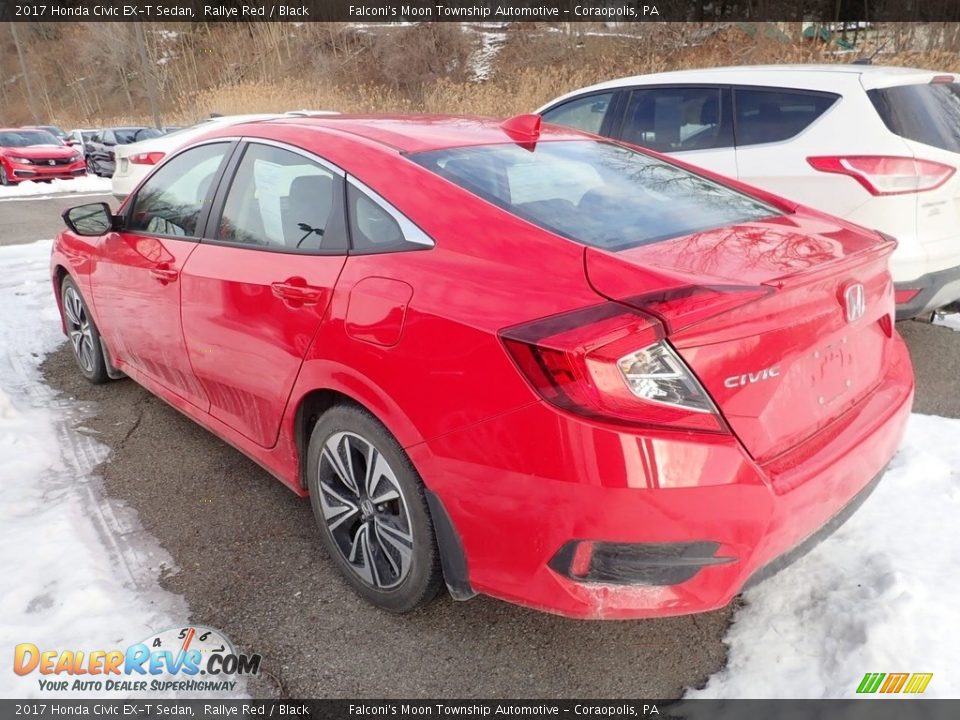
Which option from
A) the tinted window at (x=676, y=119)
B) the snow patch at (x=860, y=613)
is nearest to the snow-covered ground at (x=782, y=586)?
the snow patch at (x=860, y=613)

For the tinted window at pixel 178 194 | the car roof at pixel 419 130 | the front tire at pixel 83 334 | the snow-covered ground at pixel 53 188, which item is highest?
the car roof at pixel 419 130

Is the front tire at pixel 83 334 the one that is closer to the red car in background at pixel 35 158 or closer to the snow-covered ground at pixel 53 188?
the snow-covered ground at pixel 53 188

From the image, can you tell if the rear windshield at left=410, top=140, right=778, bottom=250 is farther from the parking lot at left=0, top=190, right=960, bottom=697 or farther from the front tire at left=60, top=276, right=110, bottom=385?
the front tire at left=60, top=276, right=110, bottom=385

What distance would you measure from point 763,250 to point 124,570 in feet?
8.00

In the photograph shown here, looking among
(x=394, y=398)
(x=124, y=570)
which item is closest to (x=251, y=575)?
(x=124, y=570)

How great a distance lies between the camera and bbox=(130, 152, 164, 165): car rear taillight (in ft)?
31.9

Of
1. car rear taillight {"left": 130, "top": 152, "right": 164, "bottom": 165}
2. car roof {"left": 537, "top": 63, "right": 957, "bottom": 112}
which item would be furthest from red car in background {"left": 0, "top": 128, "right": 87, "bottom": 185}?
car roof {"left": 537, "top": 63, "right": 957, "bottom": 112}

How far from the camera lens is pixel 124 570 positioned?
8.49 feet

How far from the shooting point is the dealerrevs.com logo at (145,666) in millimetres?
2080

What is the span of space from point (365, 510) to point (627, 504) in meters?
1.00

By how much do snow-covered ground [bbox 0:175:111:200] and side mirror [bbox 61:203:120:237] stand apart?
47.0ft

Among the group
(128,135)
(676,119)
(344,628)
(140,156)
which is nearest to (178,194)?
(344,628)

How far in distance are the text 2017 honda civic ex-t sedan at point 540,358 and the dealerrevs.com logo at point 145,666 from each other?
49 centimetres

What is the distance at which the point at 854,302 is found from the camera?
199 cm
